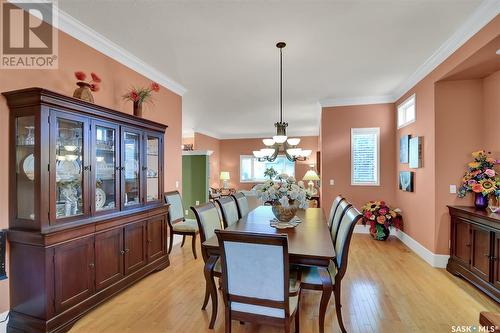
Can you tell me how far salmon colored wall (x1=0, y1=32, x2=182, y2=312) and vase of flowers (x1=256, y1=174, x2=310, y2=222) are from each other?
2.26 metres

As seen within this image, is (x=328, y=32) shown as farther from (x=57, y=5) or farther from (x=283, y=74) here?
(x=57, y=5)

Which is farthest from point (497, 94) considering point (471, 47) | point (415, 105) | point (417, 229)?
point (417, 229)

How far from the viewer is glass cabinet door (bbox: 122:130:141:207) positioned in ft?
9.40

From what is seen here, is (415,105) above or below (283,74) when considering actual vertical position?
below

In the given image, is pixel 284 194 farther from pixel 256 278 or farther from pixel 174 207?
pixel 174 207

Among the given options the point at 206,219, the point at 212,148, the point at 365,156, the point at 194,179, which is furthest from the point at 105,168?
the point at 212,148

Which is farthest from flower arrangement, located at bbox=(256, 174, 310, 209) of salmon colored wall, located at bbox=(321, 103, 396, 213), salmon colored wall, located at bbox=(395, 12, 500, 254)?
salmon colored wall, located at bbox=(321, 103, 396, 213)

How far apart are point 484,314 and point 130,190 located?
318cm

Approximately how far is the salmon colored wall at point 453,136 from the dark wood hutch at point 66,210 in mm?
4094

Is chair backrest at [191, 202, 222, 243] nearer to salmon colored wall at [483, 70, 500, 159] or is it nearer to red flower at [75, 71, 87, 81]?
red flower at [75, 71, 87, 81]

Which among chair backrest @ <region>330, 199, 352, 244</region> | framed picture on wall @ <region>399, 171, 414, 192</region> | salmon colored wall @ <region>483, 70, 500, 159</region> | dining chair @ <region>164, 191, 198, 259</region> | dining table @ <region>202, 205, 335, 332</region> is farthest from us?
framed picture on wall @ <region>399, 171, 414, 192</region>

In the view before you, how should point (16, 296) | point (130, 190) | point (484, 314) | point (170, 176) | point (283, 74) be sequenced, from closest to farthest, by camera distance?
point (484, 314)
point (16, 296)
point (130, 190)
point (283, 74)
point (170, 176)

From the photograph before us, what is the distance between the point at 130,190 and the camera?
301cm

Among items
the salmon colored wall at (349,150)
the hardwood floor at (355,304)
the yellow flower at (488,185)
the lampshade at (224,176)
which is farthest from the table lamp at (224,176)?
the yellow flower at (488,185)
